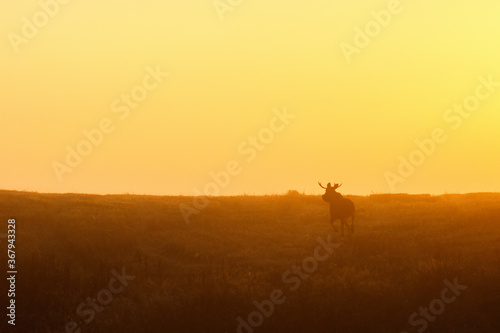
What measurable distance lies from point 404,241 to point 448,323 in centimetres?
761

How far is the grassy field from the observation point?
19953mm

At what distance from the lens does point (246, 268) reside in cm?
2406

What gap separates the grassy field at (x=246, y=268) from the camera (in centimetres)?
1995

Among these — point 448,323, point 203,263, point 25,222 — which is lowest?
point 448,323

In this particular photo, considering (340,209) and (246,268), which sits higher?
(340,209)

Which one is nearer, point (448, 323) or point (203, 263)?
Answer: point (448, 323)

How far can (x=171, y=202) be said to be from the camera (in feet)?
119

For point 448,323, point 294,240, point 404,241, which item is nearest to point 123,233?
point 294,240

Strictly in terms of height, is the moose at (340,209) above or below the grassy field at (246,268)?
above

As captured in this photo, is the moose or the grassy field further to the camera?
the moose

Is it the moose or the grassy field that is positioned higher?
the moose

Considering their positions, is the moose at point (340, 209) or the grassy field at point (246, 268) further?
the moose at point (340, 209)

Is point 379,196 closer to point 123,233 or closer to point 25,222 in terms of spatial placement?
point 123,233

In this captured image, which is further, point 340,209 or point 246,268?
point 340,209
